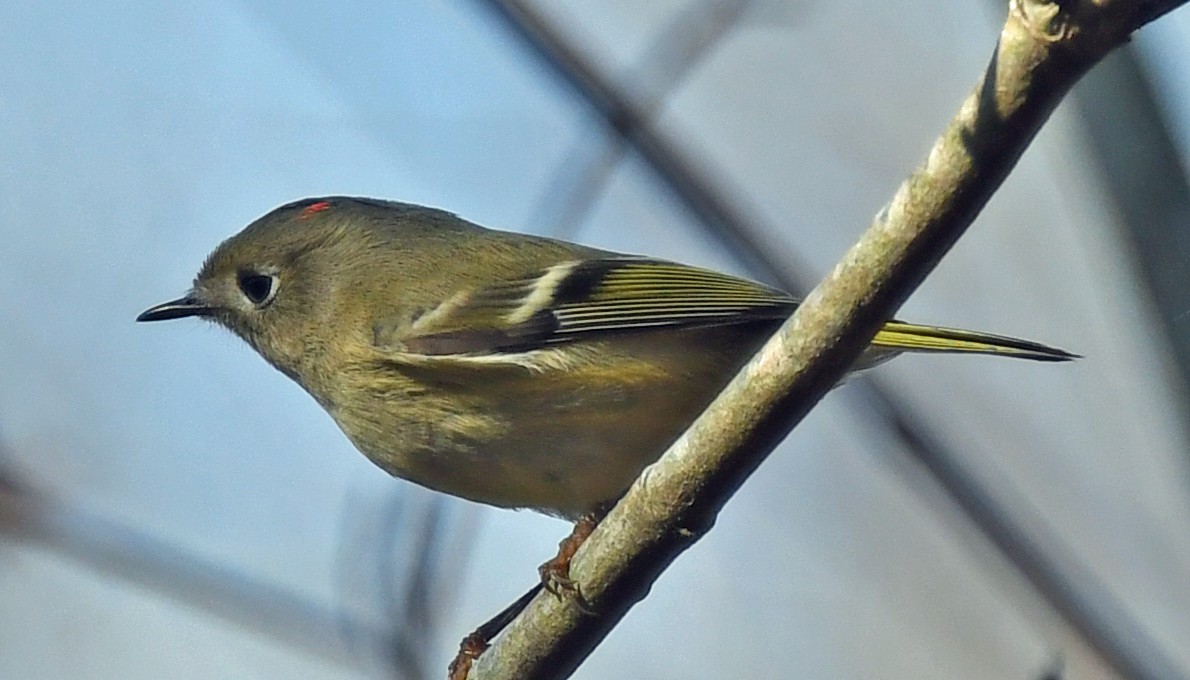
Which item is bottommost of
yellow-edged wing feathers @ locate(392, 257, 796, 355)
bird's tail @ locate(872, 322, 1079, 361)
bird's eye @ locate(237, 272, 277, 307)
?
bird's eye @ locate(237, 272, 277, 307)

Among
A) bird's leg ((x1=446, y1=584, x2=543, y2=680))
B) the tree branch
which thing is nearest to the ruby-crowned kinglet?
bird's leg ((x1=446, y1=584, x2=543, y2=680))

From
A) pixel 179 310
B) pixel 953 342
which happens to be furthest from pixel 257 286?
pixel 953 342

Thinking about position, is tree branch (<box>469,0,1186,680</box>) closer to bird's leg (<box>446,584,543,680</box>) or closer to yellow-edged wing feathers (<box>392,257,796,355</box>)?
bird's leg (<box>446,584,543,680</box>)

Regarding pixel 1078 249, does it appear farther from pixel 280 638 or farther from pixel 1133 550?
pixel 280 638

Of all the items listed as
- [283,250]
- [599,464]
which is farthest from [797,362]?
[283,250]

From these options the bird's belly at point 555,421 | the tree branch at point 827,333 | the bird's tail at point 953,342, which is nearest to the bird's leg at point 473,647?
the bird's belly at point 555,421
